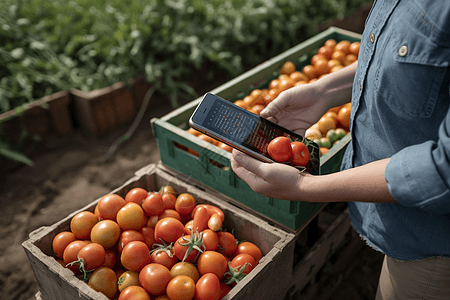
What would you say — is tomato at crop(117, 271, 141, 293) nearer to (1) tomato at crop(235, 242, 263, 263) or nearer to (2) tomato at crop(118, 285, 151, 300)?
(2) tomato at crop(118, 285, 151, 300)

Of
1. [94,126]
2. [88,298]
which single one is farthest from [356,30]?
[88,298]

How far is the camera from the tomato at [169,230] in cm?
178

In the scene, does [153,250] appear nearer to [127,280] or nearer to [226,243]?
[127,280]

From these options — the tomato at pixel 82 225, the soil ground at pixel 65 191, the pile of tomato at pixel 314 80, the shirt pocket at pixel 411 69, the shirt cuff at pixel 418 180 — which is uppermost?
the shirt pocket at pixel 411 69

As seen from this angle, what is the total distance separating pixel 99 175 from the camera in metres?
3.66

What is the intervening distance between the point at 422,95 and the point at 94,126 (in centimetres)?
363

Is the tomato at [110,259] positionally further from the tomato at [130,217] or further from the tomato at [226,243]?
the tomato at [226,243]

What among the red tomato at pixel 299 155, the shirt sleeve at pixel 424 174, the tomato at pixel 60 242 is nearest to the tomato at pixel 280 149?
the red tomato at pixel 299 155

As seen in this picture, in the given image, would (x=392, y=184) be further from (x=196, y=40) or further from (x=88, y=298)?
(x=196, y=40)

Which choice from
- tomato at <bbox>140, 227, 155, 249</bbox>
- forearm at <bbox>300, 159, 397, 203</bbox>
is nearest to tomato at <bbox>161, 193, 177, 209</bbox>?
tomato at <bbox>140, 227, 155, 249</bbox>

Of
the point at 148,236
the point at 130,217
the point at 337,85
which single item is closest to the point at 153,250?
the point at 148,236

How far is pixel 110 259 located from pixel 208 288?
532mm

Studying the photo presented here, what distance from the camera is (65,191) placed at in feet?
11.3

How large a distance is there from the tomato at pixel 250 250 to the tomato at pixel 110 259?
24.0 inches
